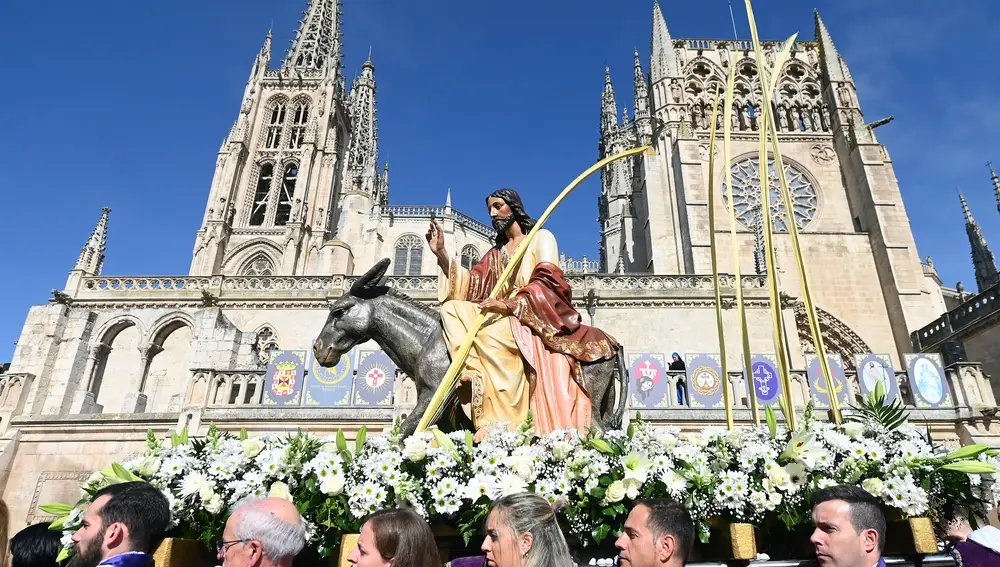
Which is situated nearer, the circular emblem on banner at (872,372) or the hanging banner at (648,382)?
the hanging banner at (648,382)

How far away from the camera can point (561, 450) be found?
3172 millimetres

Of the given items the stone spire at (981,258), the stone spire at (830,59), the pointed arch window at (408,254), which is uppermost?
the stone spire at (830,59)

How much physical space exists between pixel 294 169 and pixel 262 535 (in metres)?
53.1

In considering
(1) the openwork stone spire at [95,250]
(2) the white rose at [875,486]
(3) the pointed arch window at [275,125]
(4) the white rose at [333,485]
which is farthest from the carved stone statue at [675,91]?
(3) the pointed arch window at [275,125]

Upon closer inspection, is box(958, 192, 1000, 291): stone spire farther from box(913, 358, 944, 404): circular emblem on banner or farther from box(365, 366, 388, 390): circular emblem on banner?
box(365, 366, 388, 390): circular emblem on banner

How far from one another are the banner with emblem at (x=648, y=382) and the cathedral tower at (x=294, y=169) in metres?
26.9

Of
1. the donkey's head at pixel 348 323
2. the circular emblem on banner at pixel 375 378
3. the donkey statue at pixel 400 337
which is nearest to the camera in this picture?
the donkey statue at pixel 400 337

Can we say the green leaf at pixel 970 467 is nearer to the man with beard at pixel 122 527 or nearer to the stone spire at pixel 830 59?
the man with beard at pixel 122 527

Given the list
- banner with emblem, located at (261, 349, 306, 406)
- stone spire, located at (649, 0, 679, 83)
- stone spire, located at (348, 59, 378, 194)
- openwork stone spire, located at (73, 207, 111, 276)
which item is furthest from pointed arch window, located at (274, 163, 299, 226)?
banner with emblem, located at (261, 349, 306, 406)

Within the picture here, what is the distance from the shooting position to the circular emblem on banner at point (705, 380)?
49.8ft

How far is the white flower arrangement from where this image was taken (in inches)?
117

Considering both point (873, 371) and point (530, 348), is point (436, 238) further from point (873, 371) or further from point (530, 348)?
point (873, 371)

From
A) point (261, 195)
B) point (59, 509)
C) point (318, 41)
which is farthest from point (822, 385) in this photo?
point (318, 41)

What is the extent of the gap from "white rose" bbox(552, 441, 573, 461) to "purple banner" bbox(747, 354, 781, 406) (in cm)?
1386
